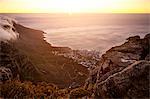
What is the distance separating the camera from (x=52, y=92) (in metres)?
4.04

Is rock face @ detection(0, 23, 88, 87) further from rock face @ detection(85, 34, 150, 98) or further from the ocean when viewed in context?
rock face @ detection(85, 34, 150, 98)

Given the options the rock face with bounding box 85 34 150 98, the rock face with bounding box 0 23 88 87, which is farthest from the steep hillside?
the rock face with bounding box 85 34 150 98

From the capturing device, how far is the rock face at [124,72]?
149 inches

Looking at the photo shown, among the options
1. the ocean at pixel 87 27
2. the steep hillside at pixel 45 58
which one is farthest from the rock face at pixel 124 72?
the steep hillside at pixel 45 58

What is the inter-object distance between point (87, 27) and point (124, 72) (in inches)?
26.2

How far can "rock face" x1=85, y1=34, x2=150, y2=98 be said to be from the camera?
12.5 feet

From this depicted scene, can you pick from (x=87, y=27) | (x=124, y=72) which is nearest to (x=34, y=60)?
(x=87, y=27)

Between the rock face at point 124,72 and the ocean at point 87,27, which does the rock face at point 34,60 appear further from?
the rock face at point 124,72

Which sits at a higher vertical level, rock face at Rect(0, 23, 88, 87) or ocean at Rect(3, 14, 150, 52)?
ocean at Rect(3, 14, 150, 52)

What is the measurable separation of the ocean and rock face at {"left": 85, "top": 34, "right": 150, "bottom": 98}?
93mm

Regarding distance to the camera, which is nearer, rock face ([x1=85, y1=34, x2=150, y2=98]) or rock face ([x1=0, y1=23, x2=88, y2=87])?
rock face ([x1=85, y1=34, x2=150, y2=98])

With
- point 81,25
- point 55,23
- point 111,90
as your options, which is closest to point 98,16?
point 81,25

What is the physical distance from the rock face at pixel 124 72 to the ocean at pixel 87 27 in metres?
0.09

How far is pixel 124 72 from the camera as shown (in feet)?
12.6
